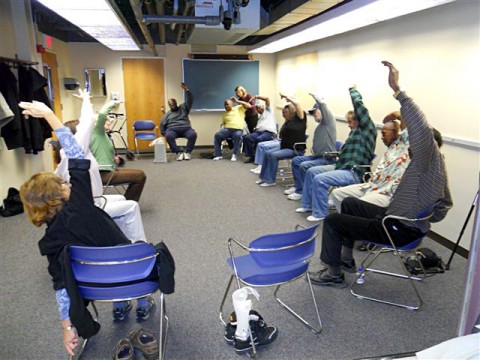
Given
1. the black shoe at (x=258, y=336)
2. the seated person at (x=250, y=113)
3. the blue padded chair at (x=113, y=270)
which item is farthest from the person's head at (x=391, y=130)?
the seated person at (x=250, y=113)

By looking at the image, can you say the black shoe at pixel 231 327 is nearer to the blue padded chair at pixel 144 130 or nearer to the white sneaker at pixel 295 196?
the white sneaker at pixel 295 196

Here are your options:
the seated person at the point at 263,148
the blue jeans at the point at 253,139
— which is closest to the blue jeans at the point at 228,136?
the blue jeans at the point at 253,139

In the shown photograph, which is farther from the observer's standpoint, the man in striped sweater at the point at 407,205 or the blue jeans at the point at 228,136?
the blue jeans at the point at 228,136

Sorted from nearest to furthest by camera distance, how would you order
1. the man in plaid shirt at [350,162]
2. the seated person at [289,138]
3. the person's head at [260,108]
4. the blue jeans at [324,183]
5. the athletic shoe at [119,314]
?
the athletic shoe at [119,314] → the man in plaid shirt at [350,162] → the blue jeans at [324,183] → the seated person at [289,138] → the person's head at [260,108]

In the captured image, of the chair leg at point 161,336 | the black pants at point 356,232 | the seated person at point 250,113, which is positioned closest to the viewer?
the chair leg at point 161,336

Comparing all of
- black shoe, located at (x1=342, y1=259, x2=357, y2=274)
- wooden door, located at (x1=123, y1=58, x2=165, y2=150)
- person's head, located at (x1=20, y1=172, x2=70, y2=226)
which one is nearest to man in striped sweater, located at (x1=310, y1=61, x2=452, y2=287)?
black shoe, located at (x1=342, y1=259, x2=357, y2=274)

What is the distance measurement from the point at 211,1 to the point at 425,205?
4.65 meters

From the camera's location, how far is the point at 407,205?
104 inches

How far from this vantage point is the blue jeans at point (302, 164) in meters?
4.96

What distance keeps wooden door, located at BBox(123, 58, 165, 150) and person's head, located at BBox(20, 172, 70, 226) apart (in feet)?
23.6

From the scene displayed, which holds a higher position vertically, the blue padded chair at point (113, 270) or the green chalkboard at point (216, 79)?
the green chalkboard at point (216, 79)

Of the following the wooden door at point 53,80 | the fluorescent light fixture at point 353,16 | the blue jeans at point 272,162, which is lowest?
the blue jeans at point 272,162

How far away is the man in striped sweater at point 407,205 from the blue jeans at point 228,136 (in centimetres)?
521

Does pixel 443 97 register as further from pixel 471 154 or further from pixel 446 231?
pixel 446 231
